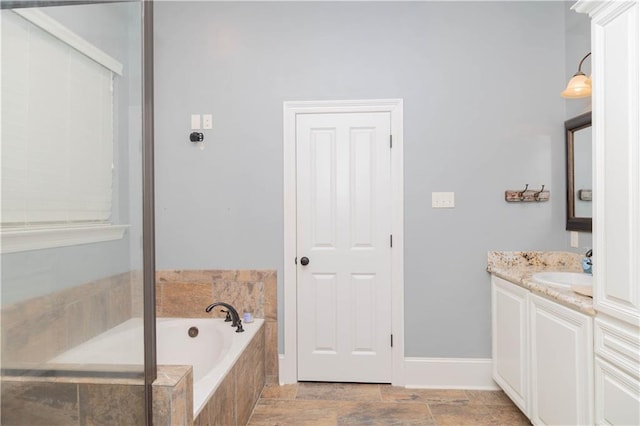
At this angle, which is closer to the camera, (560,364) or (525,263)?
(560,364)

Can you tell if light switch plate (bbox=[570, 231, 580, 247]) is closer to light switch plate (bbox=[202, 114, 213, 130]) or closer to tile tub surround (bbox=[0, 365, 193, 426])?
tile tub surround (bbox=[0, 365, 193, 426])

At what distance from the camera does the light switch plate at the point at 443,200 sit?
2658 millimetres

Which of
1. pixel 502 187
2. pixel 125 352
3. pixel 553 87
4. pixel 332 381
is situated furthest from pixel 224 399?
pixel 553 87

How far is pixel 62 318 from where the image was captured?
88 centimetres

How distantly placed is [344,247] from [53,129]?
2.08 meters

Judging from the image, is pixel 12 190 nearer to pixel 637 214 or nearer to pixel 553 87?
pixel 637 214

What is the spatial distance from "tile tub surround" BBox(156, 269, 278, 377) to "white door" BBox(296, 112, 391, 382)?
21cm

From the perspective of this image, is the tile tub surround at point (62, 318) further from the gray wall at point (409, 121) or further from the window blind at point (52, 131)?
the gray wall at point (409, 121)

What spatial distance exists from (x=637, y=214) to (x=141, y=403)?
6.10 feet

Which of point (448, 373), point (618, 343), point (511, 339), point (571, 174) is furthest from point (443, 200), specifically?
point (618, 343)

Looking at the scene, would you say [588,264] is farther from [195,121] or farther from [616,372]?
[195,121]

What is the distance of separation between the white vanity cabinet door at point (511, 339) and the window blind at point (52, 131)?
2193 millimetres

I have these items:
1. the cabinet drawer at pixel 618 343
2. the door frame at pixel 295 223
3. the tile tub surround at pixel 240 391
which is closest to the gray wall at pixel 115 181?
the tile tub surround at pixel 240 391

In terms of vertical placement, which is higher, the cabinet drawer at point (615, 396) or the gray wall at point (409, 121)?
the gray wall at point (409, 121)
